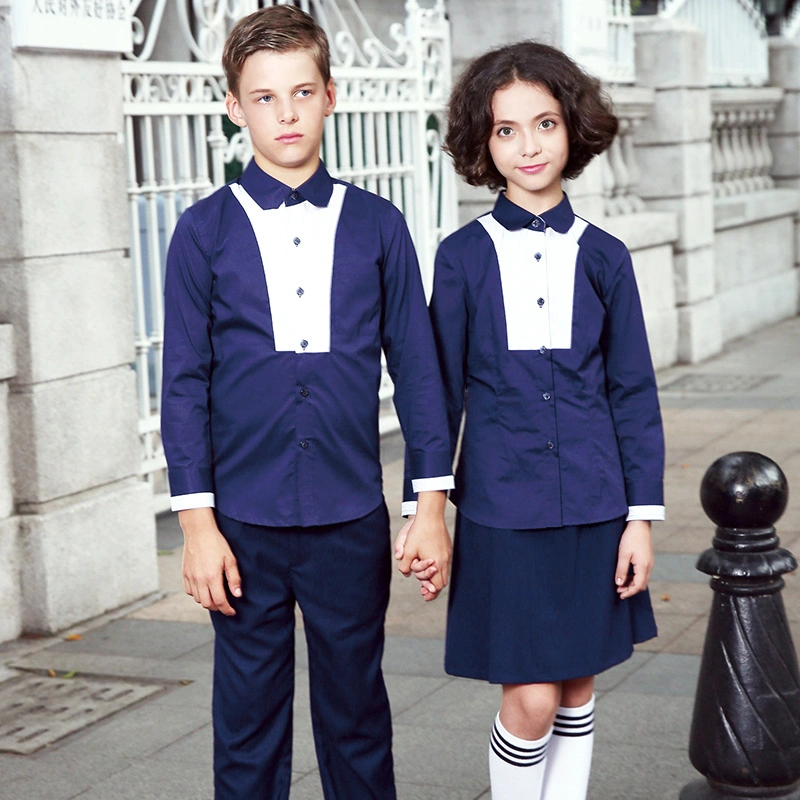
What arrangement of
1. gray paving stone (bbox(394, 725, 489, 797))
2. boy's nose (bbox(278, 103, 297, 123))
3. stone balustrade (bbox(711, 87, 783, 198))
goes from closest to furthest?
boy's nose (bbox(278, 103, 297, 123))
gray paving stone (bbox(394, 725, 489, 797))
stone balustrade (bbox(711, 87, 783, 198))

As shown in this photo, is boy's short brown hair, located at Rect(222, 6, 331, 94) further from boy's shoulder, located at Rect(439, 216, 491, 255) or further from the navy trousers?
the navy trousers

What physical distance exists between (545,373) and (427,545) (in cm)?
40

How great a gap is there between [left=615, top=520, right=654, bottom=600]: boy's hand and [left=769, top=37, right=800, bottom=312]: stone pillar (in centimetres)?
1168

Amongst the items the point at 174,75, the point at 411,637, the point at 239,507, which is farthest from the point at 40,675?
the point at 174,75

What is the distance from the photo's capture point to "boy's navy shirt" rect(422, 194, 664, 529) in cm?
286

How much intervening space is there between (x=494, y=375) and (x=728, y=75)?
11.1 meters

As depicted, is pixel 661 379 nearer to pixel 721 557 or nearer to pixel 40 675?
pixel 40 675

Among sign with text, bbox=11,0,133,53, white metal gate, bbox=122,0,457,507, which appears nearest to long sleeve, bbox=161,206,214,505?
sign with text, bbox=11,0,133,53

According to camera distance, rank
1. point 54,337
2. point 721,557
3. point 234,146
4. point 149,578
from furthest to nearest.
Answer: point 234,146
point 149,578
point 54,337
point 721,557

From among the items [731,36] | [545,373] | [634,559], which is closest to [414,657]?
[634,559]

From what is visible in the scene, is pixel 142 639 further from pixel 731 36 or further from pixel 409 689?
pixel 731 36

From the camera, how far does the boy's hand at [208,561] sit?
108 inches

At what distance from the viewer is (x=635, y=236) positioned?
10.2m

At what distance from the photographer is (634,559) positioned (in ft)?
9.51
